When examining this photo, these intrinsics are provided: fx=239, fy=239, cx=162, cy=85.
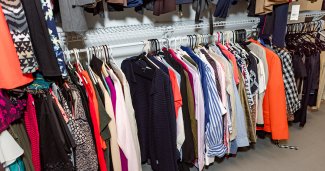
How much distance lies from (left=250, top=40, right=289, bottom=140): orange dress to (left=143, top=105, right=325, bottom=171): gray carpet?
0.26 metres

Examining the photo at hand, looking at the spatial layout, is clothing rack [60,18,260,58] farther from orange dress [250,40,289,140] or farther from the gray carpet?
the gray carpet

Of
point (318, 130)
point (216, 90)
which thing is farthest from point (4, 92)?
point (318, 130)

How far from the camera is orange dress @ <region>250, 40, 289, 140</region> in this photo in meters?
1.65

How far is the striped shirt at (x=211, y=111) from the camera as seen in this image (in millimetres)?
1458

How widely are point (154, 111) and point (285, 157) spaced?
1217 mm

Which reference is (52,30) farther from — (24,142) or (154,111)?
(154,111)

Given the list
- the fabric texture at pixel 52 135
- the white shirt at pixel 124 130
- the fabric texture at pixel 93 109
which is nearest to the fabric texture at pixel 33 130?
the fabric texture at pixel 52 135

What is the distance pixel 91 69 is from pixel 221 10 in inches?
36.0

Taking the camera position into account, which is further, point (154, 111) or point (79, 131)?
point (154, 111)

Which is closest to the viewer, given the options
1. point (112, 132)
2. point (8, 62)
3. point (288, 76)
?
point (8, 62)

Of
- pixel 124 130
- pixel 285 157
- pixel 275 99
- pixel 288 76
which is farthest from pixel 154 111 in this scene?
pixel 285 157

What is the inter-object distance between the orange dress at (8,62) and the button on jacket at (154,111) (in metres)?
0.58

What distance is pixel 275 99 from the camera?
5.50ft

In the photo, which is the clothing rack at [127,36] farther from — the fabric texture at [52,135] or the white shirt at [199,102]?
the fabric texture at [52,135]
